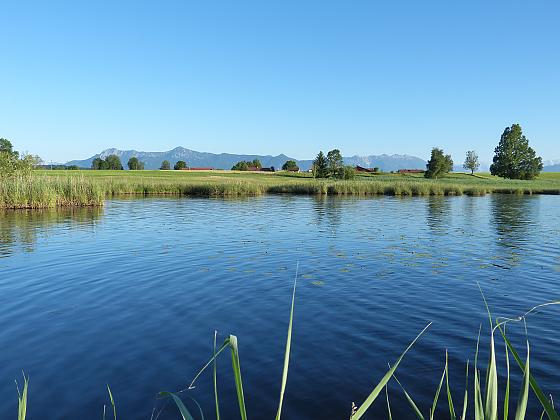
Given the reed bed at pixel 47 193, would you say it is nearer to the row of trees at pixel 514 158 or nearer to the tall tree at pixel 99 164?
the row of trees at pixel 514 158

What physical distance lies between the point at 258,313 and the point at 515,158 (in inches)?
4766

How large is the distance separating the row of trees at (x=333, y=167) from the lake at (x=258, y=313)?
76.3 meters

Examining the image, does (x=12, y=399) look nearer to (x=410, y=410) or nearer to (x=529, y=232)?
(x=410, y=410)

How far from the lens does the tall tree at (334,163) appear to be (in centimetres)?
10006

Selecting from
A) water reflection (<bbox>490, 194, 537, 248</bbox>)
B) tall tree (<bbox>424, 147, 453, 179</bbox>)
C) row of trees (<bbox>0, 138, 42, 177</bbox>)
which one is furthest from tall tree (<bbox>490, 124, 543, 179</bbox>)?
row of trees (<bbox>0, 138, 42, 177</bbox>)

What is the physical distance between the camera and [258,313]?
1084 cm

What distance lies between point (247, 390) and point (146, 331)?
3.42 meters

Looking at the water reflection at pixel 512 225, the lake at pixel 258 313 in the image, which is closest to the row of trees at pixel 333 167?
the water reflection at pixel 512 225

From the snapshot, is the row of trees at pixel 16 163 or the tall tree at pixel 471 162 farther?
the tall tree at pixel 471 162

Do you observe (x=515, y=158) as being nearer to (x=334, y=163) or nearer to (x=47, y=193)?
(x=334, y=163)

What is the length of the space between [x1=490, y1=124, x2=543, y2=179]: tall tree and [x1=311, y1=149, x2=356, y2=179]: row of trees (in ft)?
143

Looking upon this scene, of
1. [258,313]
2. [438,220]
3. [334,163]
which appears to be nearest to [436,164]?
[334,163]

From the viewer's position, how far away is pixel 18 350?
27.7 ft

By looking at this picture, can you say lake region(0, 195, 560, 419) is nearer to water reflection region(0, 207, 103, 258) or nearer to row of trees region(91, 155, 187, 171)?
water reflection region(0, 207, 103, 258)
